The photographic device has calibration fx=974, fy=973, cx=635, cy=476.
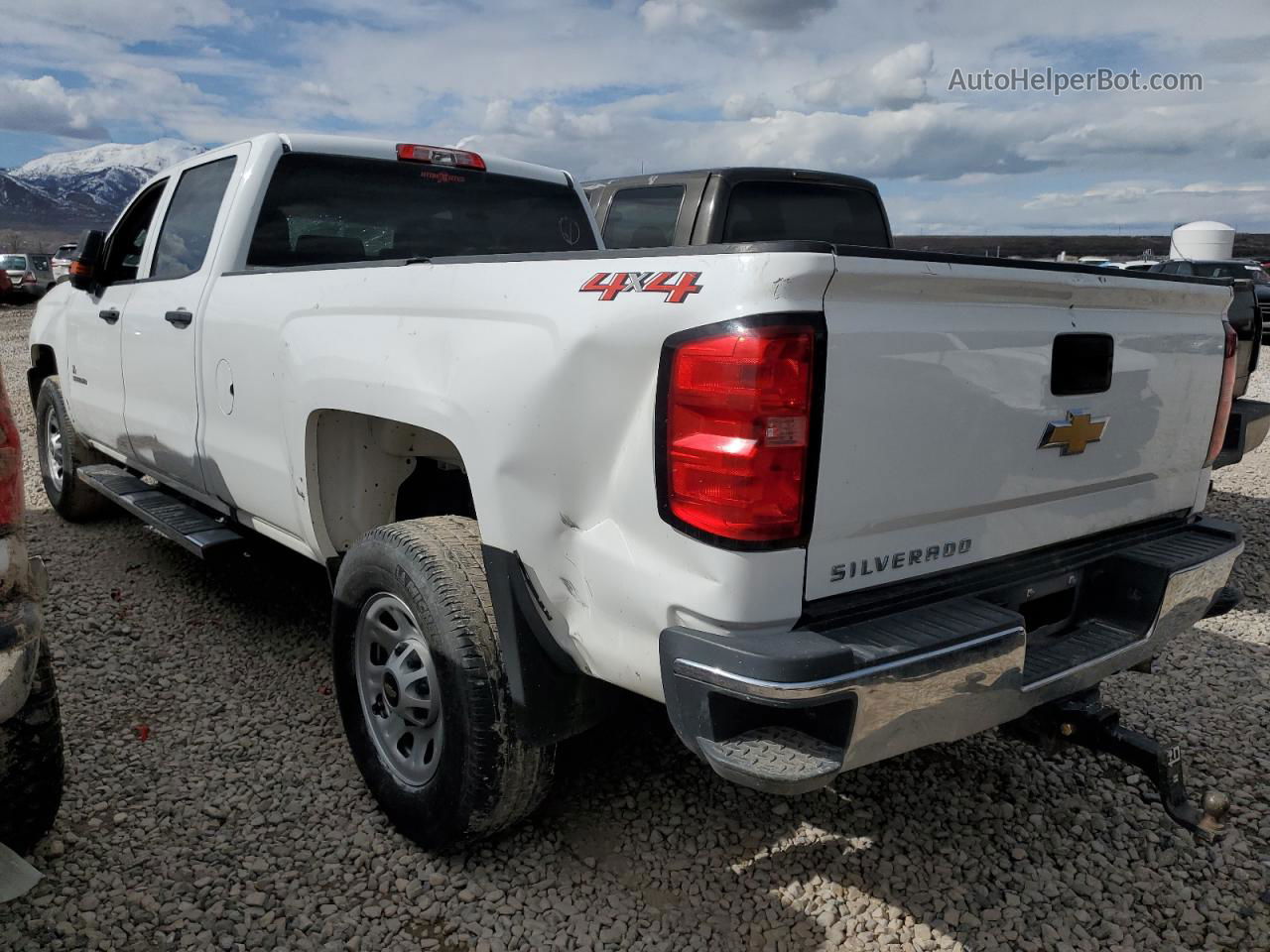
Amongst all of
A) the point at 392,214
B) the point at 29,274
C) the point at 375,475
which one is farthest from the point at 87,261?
the point at 29,274

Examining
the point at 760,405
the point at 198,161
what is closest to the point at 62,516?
the point at 198,161

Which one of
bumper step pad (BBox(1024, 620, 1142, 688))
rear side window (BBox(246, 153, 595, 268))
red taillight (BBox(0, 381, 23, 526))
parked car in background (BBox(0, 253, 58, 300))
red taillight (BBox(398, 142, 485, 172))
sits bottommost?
parked car in background (BBox(0, 253, 58, 300))

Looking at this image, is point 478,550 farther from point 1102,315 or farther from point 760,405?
point 1102,315

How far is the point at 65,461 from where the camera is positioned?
5.57 meters

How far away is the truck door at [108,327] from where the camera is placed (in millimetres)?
4547

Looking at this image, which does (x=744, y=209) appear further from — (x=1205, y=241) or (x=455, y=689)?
(x=1205, y=241)

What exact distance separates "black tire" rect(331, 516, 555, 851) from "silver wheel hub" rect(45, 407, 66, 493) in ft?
12.6

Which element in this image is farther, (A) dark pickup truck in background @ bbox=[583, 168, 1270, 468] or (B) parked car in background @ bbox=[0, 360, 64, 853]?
(A) dark pickup truck in background @ bbox=[583, 168, 1270, 468]

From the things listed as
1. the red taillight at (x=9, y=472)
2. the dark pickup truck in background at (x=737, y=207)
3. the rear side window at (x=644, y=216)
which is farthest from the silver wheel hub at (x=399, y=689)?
the rear side window at (x=644, y=216)

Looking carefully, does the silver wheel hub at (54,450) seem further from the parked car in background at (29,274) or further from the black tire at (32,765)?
the parked car in background at (29,274)

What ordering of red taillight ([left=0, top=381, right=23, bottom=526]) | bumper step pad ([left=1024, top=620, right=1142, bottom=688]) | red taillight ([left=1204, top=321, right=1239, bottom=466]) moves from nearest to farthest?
red taillight ([left=0, top=381, right=23, bottom=526]) → bumper step pad ([left=1024, top=620, right=1142, bottom=688]) → red taillight ([left=1204, top=321, right=1239, bottom=466])

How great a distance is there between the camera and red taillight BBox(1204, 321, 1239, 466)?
Answer: 291cm

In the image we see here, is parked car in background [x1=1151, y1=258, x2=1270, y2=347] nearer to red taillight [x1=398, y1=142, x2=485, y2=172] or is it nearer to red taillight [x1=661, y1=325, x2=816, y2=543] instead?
red taillight [x1=398, y1=142, x2=485, y2=172]

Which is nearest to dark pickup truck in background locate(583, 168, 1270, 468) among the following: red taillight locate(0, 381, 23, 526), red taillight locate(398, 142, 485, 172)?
red taillight locate(398, 142, 485, 172)
